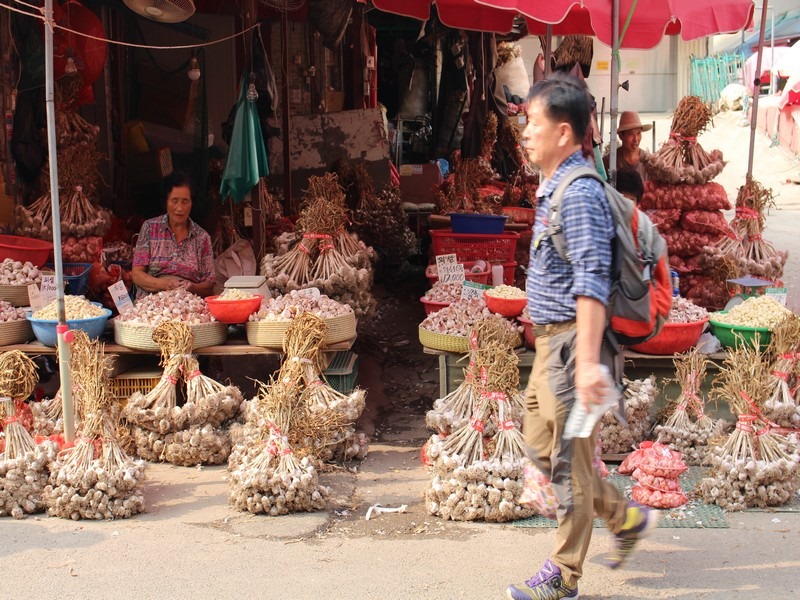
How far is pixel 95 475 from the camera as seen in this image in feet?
13.0

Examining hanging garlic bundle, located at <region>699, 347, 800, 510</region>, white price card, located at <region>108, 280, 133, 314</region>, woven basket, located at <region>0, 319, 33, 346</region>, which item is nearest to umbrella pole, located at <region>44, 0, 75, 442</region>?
woven basket, located at <region>0, 319, 33, 346</region>

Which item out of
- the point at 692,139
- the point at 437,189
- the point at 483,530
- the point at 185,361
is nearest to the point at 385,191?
the point at 437,189

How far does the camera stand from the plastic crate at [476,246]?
7227mm

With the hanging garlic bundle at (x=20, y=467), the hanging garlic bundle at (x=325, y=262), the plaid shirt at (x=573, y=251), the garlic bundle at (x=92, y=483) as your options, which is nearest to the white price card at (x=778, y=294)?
the hanging garlic bundle at (x=325, y=262)

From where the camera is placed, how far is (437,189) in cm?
905

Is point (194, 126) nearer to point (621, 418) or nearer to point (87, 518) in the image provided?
point (87, 518)

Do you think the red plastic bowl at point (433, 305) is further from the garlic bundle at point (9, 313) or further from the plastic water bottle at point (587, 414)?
the plastic water bottle at point (587, 414)

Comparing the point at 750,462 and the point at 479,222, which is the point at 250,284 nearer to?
the point at 479,222

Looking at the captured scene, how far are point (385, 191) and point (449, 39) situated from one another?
404 cm

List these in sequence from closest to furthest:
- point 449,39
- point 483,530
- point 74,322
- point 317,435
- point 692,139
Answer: point 483,530 → point 317,435 → point 74,322 → point 692,139 → point 449,39

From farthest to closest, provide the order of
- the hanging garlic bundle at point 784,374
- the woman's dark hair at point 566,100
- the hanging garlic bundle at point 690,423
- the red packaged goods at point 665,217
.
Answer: the red packaged goods at point 665,217 → the hanging garlic bundle at point 690,423 → the hanging garlic bundle at point 784,374 → the woman's dark hair at point 566,100

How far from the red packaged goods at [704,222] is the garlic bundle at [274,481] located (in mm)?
3987

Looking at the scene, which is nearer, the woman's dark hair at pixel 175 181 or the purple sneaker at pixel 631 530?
the purple sneaker at pixel 631 530

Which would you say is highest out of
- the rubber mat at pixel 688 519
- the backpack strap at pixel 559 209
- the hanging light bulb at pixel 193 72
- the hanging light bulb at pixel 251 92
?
the hanging light bulb at pixel 193 72
